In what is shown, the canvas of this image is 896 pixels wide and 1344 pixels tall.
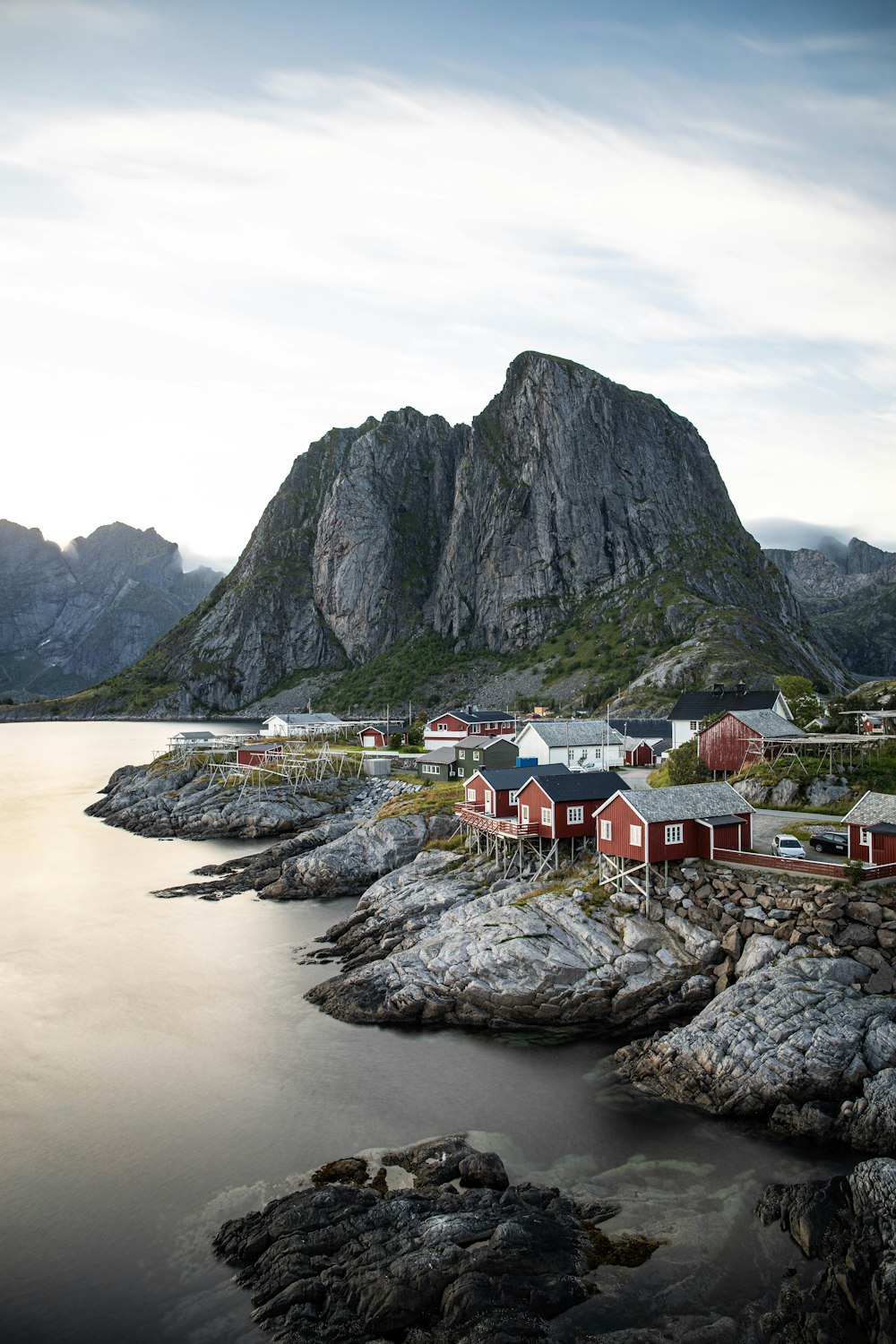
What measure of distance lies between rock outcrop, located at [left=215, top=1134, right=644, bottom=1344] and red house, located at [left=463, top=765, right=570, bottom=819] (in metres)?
27.5

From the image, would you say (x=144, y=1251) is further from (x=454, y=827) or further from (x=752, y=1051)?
(x=454, y=827)

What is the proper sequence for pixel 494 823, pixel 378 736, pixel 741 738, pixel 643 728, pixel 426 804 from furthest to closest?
1. pixel 378 736
2. pixel 643 728
3. pixel 426 804
4. pixel 741 738
5. pixel 494 823

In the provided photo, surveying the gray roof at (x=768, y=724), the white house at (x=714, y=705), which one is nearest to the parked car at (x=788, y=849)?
the gray roof at (x=768, y=724)

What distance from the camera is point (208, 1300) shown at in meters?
18.9

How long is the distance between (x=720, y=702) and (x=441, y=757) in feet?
88.7

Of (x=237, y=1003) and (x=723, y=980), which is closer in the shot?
(x=723, y=980)

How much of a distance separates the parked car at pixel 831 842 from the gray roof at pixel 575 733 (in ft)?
107

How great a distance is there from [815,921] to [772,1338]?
17012mm

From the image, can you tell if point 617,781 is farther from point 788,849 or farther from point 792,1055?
point 792,1055

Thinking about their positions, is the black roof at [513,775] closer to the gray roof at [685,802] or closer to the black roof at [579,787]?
the black roof at [579,787]

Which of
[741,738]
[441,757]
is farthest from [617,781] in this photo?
[441,757]

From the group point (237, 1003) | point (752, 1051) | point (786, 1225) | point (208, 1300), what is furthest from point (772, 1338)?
point (237, 1003)

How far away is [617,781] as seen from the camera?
150 ft

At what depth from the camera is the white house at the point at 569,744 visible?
7038 centimetres
